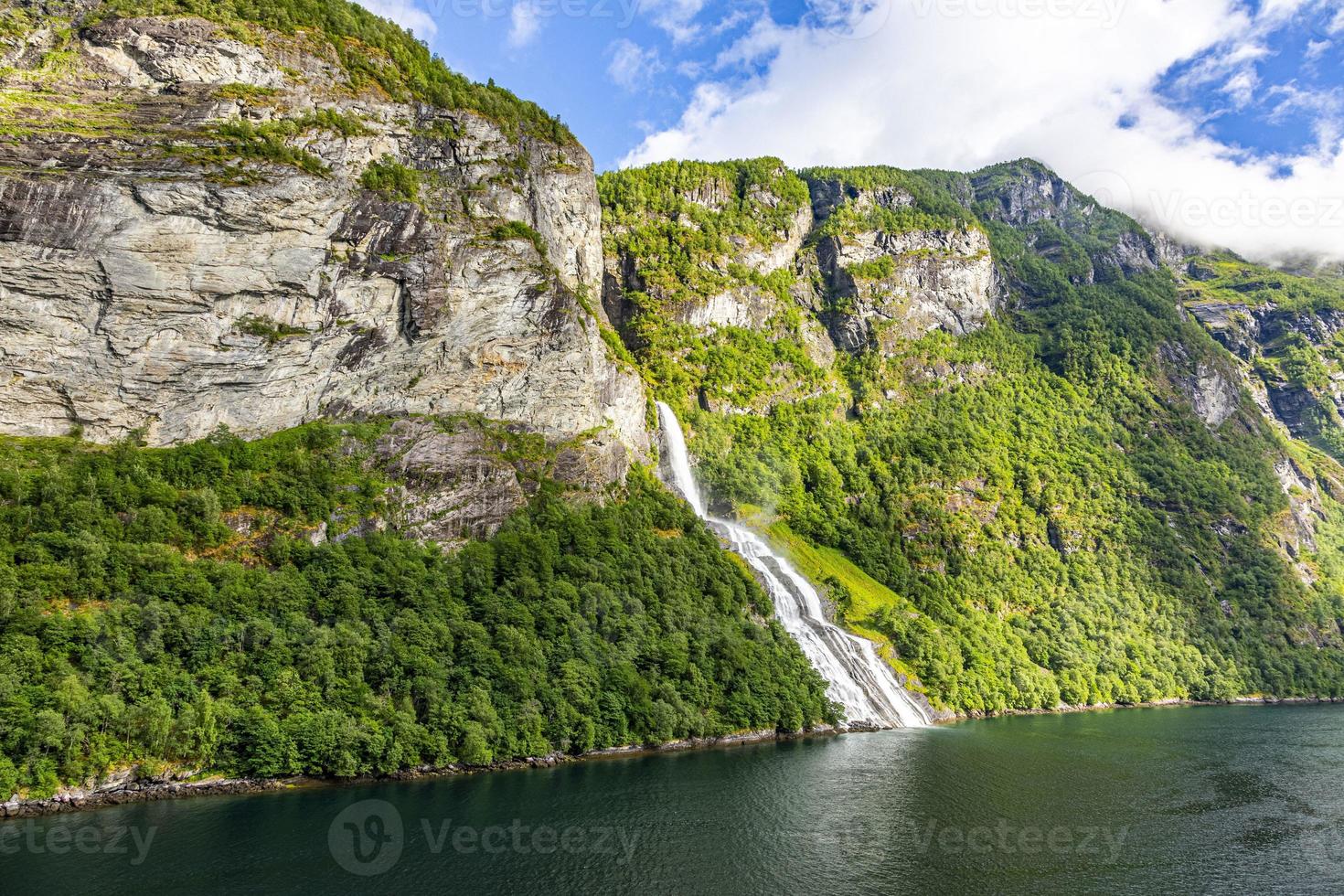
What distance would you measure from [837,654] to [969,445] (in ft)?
235

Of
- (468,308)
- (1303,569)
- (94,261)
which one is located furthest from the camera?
(1303,569)

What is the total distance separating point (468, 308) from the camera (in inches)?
3381

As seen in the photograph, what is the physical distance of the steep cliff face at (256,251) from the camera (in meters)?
66.1

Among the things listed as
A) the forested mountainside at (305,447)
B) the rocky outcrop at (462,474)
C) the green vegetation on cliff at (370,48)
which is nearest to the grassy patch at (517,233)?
the forested mountainside at (305,447)

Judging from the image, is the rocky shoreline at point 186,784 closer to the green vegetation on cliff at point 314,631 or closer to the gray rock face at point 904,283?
the green vegetation on cliff at point 314,631

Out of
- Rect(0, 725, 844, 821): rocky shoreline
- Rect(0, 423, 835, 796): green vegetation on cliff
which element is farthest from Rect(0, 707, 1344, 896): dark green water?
Rect(0, 423, 835, 796): green vegetation on cliff

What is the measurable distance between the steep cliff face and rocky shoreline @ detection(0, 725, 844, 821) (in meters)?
35.7

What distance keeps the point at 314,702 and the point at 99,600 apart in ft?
51.4

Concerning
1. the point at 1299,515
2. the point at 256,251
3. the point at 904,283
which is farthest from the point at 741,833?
the point at 1299,515

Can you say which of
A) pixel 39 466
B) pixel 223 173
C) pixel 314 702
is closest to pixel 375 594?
pixel 314 702

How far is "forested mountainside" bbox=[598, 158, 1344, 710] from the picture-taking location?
114750 mm

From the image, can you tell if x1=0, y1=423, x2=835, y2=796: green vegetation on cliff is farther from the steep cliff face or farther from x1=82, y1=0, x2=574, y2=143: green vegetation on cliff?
x1=82, y1=0, x2=574, y2=143: green vegetation on cliff

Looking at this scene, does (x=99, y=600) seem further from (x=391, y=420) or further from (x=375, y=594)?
(x=391, y=420)

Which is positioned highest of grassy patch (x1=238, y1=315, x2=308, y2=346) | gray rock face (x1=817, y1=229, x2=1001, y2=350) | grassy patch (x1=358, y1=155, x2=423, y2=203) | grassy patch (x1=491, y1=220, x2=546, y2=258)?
gray rock face (x1=817, y1=229, x2=1001, y2=350)
